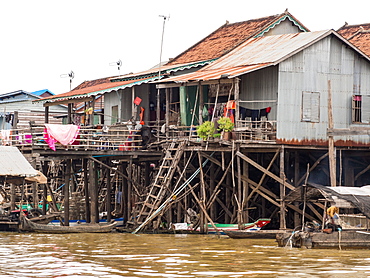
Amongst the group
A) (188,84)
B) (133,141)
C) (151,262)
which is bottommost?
(151,262)

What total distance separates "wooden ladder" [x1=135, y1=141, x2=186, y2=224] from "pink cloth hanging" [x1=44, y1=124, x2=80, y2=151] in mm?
3264

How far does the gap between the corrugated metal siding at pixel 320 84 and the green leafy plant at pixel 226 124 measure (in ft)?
5.16

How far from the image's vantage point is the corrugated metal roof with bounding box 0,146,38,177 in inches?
969

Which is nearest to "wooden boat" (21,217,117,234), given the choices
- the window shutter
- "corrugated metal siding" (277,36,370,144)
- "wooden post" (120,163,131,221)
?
"wooden post" (120,163,131,221)

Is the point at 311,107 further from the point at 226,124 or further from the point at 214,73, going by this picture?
the point at 214,73

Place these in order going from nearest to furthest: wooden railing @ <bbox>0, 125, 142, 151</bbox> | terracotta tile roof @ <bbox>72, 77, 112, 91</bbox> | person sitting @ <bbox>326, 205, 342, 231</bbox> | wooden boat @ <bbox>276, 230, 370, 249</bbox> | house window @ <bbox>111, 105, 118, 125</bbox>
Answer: wooden boat @ <bbox>276, 230, 370, 249</bbox>, person sitting @ <bbox>326, 205, 342, 231</bbox>, wooden railing @ <bbox>0, 125, 142, 151</bbox>, house window @ <bbox>111, 105, 118, 125</bbox>, terracotta tile roof @ <bbox>72, 77, 112, 91</bbox>

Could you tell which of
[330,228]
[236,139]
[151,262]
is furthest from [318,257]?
[236,139]

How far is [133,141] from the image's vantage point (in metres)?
28.4

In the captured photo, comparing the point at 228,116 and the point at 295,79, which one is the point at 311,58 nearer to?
the point at 295,79

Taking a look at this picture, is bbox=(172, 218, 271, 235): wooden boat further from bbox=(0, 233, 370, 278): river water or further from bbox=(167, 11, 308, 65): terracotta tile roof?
bbox=(167, 11, 308, 65): terracotta tile roof

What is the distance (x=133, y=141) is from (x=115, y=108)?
2932 millimetres

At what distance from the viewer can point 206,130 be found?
82.8 ft

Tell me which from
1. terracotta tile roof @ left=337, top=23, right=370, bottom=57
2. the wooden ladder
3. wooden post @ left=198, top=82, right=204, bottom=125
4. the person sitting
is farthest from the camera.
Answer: terracotta tile roof @ left=337, top=23, right=370, bottom=57

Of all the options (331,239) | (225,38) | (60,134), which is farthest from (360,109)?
(60,134)
